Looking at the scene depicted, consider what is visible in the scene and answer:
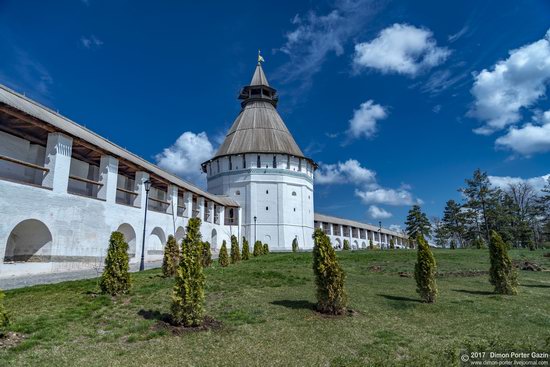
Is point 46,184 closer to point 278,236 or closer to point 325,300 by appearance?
point 325,300

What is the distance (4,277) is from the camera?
12.9 meters

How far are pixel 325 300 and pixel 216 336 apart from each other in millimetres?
2989

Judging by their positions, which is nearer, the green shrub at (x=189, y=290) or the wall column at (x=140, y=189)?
the green shrub at (x=189, y=290)

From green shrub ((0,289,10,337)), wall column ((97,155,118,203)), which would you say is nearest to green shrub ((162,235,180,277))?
wall column ((97,155,118,203))

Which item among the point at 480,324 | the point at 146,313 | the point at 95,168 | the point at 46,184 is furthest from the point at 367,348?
the point at 95,168

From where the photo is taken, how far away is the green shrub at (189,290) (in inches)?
297

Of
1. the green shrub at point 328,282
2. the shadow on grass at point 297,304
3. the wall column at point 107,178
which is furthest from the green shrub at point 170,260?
the green shrub at point 328,282

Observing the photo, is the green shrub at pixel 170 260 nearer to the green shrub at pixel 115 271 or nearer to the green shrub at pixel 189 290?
the green shrub at pixel 115 271

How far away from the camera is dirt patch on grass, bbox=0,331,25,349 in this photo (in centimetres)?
605

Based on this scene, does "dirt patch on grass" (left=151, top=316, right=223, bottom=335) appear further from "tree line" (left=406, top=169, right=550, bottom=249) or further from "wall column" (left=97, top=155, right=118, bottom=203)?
"tree line" (left=406, top=169, right=550, bottom=249)

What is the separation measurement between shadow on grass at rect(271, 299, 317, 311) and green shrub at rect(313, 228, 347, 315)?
432 mm

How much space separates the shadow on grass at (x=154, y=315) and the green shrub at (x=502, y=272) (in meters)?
11.5

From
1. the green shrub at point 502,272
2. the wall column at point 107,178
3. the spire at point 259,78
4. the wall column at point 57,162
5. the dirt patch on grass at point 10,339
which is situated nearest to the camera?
the dirt patch on grass at point 10,339

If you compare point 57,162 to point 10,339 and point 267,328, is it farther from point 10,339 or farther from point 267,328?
point 267,328
